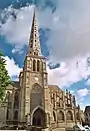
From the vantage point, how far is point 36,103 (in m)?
55.7

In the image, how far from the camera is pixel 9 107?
55.8 metres

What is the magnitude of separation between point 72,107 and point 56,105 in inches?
232

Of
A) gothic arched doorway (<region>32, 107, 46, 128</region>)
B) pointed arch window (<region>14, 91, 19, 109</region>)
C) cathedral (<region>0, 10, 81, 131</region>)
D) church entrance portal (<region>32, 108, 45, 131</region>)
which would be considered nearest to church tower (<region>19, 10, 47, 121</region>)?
cathedral (<region>0, 10, 81, 131</region>)

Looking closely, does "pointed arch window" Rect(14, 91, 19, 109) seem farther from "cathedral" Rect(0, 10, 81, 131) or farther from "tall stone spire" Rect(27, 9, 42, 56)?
"tall stone spire" Rect(27, 9, 42, 56)

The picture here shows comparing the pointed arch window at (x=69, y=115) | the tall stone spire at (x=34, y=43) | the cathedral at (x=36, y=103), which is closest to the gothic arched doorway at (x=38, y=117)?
the cathedral at (x=36, y=103)

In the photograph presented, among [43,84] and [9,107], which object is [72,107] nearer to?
[43,84]

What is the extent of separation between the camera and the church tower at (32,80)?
54319 millimetres

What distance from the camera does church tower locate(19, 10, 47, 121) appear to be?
54.3 meters

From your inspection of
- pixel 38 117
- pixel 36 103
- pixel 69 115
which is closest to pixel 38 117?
pixel 38 117

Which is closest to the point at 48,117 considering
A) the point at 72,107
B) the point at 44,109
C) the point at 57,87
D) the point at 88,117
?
the point at 44,109

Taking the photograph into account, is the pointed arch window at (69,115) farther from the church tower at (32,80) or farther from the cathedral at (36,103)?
the church tower at (32,80)

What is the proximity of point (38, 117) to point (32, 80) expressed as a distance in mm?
12527

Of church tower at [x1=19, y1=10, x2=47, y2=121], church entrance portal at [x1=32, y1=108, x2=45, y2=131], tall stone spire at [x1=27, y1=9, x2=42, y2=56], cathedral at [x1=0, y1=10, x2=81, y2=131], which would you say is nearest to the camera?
cathedral at [x1=0, y1=10, x2=81, y2=131]

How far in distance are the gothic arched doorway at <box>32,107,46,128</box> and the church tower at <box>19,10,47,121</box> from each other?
156 centimetres
